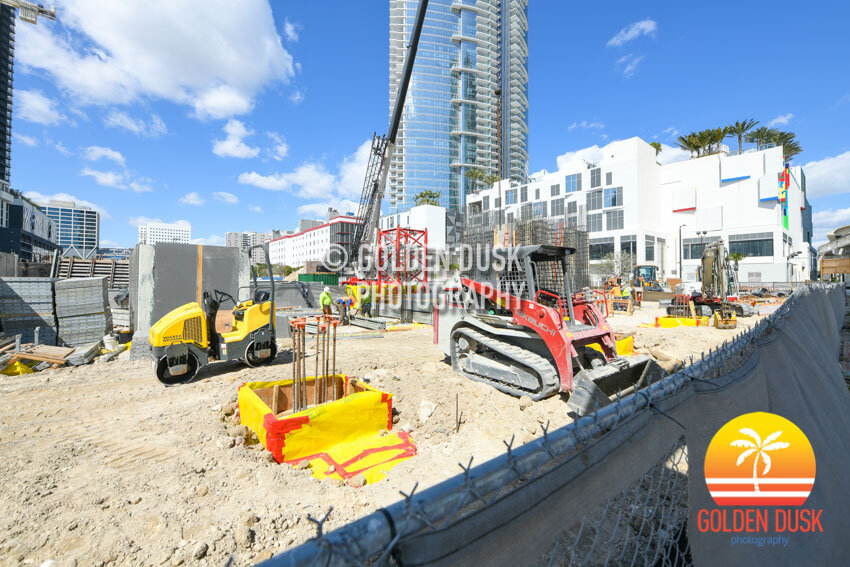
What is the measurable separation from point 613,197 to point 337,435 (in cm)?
5330

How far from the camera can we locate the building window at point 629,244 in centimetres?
4703

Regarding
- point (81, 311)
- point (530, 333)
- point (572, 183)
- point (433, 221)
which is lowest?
point (530, 333)

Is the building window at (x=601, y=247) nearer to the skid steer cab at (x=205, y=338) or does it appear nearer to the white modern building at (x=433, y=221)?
the white modern building at (x=433, y=221)

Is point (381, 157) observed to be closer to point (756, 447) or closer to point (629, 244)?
point (756, 447)

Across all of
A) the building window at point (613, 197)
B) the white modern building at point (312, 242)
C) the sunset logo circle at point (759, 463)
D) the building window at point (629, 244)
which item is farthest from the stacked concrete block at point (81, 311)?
the white modern building at point (312, 242)

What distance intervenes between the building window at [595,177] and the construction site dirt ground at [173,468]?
52.1m

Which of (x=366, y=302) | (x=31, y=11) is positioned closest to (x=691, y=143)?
(x=366, y=302)

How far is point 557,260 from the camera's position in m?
6.78

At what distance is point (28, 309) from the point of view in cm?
984


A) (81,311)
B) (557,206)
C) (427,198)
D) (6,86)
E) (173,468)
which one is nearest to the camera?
(173,468)

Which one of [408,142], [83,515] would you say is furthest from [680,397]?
[408,142]

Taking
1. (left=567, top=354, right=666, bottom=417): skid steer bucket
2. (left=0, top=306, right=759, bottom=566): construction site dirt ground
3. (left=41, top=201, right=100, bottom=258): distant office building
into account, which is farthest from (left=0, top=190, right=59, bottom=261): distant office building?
(left=41, top=201, right=100, bottom=258): distant office building

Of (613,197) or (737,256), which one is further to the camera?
(613,197)

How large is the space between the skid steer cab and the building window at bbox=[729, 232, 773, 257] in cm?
5412
